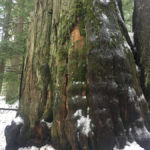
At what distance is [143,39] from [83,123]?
218 cm

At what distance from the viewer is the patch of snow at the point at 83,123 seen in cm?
168

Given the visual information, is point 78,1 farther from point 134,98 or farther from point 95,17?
point 134,98

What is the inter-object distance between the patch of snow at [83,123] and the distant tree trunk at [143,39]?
146 centimetres

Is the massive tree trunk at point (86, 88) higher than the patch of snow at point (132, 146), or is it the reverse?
the massive tree trunk at point (86, 88)

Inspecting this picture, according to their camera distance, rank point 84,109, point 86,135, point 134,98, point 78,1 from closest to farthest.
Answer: point 86,135, point 84,109, point 134,98, point 78,1

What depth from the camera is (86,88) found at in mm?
1850

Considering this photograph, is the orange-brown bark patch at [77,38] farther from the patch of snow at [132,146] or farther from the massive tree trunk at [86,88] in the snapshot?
the patch of snow at [132,146]

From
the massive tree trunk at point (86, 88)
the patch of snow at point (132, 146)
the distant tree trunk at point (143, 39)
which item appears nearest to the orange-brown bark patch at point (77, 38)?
the massive tree trunk at point (86, 88)

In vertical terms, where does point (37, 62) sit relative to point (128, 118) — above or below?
above

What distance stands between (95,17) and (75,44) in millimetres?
550

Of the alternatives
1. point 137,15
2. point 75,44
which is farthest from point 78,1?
point 137,15

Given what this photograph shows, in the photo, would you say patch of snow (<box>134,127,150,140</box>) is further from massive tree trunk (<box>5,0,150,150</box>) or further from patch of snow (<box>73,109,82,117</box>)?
patch of snow (<box>73,109,82,117</box>)

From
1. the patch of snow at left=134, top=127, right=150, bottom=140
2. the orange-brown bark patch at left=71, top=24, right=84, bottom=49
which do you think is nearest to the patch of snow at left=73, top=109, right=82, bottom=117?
the patch of snow at left=134, top=127, right=150, bottom=140

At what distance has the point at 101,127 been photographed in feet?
5.55
